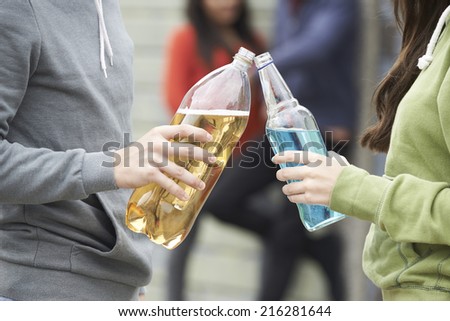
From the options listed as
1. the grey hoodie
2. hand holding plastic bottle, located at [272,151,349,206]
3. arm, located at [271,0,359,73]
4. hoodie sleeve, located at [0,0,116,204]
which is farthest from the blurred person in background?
hoodie sleeve, located at [0,0,116,204]

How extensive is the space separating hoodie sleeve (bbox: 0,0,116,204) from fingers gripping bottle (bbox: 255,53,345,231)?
1.15 feet

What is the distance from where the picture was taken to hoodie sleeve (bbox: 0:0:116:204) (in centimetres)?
175

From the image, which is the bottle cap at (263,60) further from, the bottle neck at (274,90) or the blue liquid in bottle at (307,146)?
the blue liquid in bottle at (307,146)

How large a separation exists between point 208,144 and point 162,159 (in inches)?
4.5

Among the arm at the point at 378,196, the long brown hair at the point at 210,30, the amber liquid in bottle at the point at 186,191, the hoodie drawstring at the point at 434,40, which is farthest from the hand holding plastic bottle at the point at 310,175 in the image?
the long brown hair at the point at 210,30

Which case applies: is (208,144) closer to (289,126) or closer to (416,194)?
(289,126)

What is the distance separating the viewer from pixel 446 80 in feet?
5.44

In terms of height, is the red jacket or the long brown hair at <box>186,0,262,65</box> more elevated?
the long brown hair at <box>186,0,262,65</box>

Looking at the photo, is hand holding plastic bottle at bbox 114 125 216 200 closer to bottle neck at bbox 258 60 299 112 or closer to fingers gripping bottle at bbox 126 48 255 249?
fingers gripping bottle at bbox 126 48 255 249

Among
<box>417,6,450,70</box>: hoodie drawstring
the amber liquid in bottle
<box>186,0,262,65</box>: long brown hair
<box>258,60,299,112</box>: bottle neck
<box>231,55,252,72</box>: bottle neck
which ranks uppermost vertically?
<box>417,6,450,70</box>: hoodie drawstring

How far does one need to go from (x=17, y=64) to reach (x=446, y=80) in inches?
31.9

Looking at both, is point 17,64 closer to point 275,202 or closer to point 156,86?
point 275,202

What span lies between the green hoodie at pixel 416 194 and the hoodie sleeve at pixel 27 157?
0.48 meters

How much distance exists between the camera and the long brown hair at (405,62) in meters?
1.96
